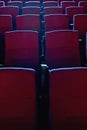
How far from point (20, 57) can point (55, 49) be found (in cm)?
42

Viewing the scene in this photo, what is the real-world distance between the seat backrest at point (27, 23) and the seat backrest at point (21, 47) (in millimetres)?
1169

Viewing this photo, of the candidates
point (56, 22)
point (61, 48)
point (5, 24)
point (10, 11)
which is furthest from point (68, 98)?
point (10, 11)

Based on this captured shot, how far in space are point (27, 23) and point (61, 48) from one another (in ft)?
4.47

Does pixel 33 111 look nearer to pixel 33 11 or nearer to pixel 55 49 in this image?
pixel 55 49

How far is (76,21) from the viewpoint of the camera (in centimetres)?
466

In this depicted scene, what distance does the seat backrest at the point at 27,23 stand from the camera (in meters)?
4.67

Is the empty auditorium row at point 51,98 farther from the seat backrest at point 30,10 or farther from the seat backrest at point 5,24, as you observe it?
the seat backrest at point 30,10

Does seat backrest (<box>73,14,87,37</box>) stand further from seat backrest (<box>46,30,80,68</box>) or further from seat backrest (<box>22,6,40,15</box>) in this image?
seat backrest (<box>22,6,40,15</box>)

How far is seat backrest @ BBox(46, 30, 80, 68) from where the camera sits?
3477mm

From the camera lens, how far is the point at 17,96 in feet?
7.18

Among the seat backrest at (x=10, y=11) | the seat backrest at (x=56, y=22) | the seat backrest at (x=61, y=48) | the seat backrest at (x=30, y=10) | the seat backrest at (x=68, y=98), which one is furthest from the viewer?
the seat backrest at (x=10, y=11)

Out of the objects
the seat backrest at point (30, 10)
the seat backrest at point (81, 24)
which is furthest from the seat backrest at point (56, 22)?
the seat backrest at point (30, 10)

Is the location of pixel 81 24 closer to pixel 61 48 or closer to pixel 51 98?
pixel 61 48

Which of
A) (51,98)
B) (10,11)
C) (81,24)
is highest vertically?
(10,11)
